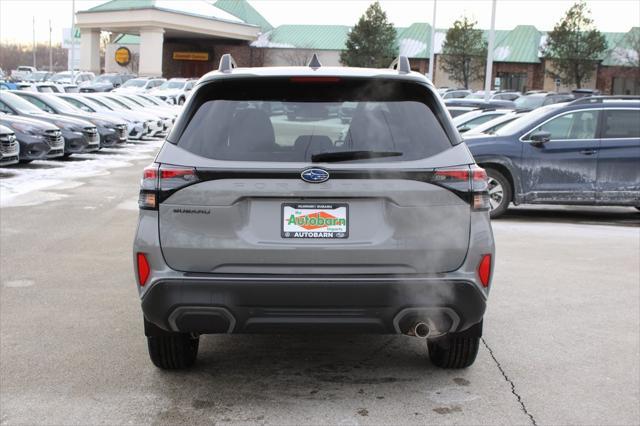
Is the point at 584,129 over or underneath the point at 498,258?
over

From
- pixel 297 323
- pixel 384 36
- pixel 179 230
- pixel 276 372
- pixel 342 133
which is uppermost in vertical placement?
pixel 384 36

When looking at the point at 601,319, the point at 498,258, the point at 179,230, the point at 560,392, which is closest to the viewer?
the point at 179,230

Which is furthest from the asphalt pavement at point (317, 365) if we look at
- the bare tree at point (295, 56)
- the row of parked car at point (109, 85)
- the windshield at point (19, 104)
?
the bare tree at point (295, 56)

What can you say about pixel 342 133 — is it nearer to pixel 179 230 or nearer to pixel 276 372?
pixel 179 230

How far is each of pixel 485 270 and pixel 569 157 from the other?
7560mm

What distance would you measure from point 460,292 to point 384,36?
72207 millimetres

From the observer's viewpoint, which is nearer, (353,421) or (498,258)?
(353,421)

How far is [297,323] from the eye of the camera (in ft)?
12.8

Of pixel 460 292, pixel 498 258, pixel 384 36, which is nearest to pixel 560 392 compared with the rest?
pixel 460 292

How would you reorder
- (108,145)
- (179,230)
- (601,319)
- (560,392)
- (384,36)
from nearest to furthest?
(179,230) → (560,392) → (601,319) → (108,145) → (384,36)

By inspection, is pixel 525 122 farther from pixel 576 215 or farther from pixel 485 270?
pixel 485 270

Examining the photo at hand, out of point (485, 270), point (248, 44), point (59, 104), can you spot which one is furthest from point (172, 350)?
point (248, 44)

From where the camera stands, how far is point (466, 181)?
3951 mm

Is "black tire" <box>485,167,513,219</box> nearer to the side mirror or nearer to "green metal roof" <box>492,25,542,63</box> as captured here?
the side mirror
